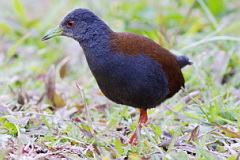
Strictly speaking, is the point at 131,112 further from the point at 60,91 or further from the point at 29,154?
the point at 29,154

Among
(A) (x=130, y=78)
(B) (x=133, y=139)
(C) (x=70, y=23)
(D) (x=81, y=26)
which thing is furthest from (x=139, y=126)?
(C) (x=70, y=23)

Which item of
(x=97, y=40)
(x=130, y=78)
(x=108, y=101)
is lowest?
(x=108, y=101)

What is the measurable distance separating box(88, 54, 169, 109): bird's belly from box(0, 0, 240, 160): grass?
0.32 meters

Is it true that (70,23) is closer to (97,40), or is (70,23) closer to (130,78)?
(97,40)

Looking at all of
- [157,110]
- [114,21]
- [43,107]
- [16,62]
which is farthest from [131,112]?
[114,21]

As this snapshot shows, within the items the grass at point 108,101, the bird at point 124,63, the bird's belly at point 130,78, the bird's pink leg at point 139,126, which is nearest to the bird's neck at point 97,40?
the bird at point 124,63

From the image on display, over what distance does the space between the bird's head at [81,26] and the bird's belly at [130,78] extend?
0.36 metres

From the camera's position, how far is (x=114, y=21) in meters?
8.41

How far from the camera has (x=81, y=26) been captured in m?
4.54

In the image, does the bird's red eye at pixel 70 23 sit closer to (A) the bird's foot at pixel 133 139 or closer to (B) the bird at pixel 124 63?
(B) the bird at pixel 124 63

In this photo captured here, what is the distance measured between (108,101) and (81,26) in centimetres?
120

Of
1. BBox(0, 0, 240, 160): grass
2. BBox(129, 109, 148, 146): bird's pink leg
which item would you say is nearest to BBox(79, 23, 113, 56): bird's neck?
BBox(0, 0, 240, 160): grass

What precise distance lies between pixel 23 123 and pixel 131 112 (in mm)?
1378

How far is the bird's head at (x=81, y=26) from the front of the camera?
4463 millimetres
